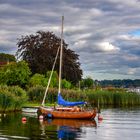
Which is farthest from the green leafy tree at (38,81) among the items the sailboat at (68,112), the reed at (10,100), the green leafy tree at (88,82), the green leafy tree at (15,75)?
the green leafy tree at (88,82)

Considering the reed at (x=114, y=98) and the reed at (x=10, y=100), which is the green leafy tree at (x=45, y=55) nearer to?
the reed at (x=114, y=98)

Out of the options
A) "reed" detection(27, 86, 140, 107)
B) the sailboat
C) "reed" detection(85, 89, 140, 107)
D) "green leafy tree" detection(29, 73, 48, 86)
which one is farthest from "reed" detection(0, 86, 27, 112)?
"reed" detection(85, 89, 140, 107)

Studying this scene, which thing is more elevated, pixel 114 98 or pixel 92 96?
pixel 92 96

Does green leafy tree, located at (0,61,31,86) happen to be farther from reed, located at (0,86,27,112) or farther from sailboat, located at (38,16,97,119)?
sailboat, located at (38,16,97,119)

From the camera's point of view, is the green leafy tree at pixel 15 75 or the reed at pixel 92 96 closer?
the reed at pixel 92 96

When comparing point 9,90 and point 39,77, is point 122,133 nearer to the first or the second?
point 9,90

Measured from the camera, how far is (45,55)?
11556 cm

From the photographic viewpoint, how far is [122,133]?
4669 cm

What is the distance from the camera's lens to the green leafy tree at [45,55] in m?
116

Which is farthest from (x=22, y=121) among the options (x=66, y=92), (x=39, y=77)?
(x=39, y=77)

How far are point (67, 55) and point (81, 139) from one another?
255ft

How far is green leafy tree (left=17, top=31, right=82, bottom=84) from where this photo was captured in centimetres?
11556

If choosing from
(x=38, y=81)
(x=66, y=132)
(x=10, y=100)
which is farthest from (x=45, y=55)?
(x=66, y=132)

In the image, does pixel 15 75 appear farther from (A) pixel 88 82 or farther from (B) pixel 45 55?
(A) pixel 88 82
